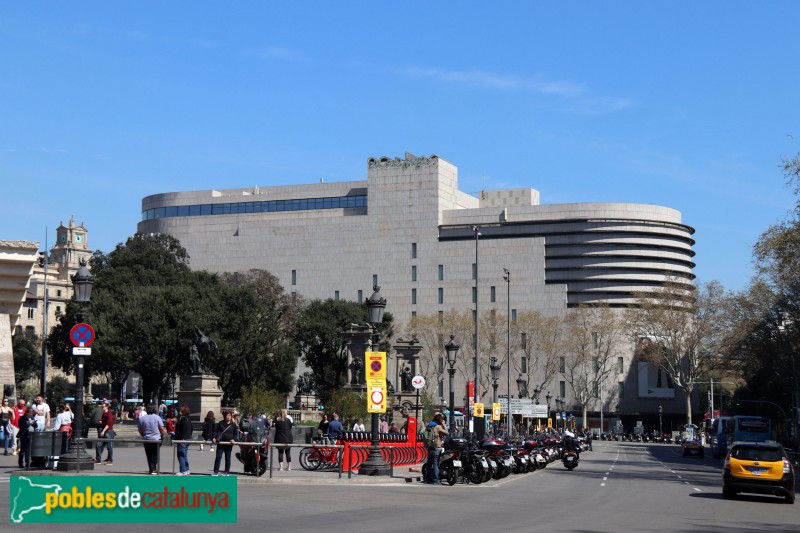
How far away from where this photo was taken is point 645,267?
467ft

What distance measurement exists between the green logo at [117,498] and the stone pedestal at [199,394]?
117 feet

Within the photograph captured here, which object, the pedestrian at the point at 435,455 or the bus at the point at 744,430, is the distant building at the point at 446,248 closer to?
the bus at the point at 744,430

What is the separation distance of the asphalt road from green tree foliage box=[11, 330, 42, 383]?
10007cm

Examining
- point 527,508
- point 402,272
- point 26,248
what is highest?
point 402,272

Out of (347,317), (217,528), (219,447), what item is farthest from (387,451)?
(347,317)

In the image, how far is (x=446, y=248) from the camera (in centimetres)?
14000

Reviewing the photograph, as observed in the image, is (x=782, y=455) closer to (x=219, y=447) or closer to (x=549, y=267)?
(x=219, y=447)

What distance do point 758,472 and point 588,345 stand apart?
3767 inches

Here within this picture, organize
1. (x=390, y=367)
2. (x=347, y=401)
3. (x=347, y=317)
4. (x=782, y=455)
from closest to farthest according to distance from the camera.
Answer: (x=782, y=455)
(x=347, y=401)
(x=347, y=317)
(x=390, y=367)

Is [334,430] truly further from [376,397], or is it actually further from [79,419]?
[79,419]

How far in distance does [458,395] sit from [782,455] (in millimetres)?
108518

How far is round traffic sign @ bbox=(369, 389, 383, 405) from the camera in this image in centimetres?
Result: 3035

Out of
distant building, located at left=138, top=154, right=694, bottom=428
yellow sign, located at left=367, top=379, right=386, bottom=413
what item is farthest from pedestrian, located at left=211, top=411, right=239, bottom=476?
distant building, located at left=138, top=154, right=694, bottom=428

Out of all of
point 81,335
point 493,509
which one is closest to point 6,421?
point 81,335
